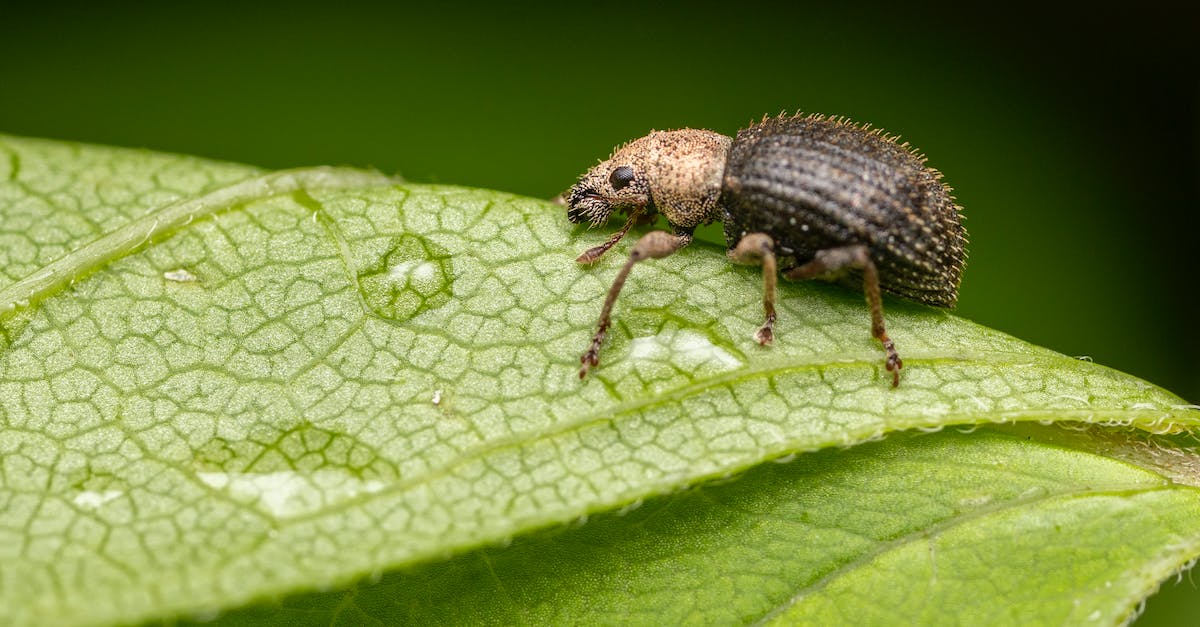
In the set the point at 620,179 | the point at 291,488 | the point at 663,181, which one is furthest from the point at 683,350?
the point at 291,488

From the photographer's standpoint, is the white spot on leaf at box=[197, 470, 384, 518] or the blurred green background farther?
the blurred green background

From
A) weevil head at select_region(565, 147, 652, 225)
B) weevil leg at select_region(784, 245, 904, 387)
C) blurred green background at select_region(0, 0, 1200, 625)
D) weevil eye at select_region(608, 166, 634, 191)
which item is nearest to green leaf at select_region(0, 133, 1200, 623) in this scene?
weevil leg at select_region(784, 245, 904, 387)

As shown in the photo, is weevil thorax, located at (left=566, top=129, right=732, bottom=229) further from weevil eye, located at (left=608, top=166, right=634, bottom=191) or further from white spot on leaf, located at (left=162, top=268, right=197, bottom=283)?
white spot on leaf, located at (left=162, top=268, right=197, bottom=283)

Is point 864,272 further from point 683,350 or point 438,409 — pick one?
point 438,409

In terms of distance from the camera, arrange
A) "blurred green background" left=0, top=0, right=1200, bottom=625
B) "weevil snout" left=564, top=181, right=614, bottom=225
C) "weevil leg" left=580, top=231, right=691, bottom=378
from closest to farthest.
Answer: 1. "weevil leg" left=580, top=231, right=691, bottom=378
2. "weevil snout" left=564, top=181, right=614, bottom=225
3. "blurred green background" left=0, top=0, right=1200, bottom=625

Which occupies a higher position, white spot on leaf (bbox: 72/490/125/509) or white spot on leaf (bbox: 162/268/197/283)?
white spot on leaf (bbox: 162/268/197/283)
